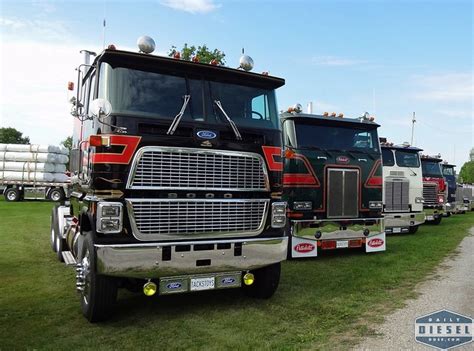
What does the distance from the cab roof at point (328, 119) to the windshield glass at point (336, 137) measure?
9 cm

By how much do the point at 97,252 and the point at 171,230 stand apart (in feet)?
2.68

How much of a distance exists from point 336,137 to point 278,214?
4455mm

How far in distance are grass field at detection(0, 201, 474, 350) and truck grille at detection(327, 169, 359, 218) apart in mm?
1173

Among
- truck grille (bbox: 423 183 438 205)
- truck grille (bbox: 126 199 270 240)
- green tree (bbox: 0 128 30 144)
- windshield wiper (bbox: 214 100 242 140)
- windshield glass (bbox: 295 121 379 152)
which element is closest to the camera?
truck grille (bbox: 126 199 270 240)

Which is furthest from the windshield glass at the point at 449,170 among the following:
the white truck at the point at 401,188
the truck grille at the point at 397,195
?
the truck grille at the point at 397,195

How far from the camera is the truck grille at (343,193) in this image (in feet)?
31.1

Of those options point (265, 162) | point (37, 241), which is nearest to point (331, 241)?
point (265, 162)

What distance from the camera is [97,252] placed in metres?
4.76

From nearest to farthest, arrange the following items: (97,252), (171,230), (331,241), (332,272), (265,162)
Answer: (97,252)
(171,230)
(265,162)
(332,272)
(331,241)

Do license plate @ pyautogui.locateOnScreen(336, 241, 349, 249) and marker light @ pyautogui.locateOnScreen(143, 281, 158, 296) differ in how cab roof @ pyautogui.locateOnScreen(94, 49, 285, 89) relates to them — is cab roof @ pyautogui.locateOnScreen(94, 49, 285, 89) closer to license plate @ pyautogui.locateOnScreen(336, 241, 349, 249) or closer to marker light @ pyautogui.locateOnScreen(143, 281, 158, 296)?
marker light @ pyautogui.locateOnScreen(143, 281, 158, 296)

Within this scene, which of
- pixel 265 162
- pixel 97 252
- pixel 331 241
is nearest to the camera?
pixel 97 252

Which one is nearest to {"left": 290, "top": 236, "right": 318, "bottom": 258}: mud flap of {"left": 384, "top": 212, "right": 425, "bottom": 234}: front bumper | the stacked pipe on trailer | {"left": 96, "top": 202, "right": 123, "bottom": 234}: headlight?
{"left": 96, "top": 202, "right": 123, "bottom": 234}: headlight

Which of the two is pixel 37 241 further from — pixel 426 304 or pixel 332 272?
pixel 426 304

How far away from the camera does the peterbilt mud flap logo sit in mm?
4504
